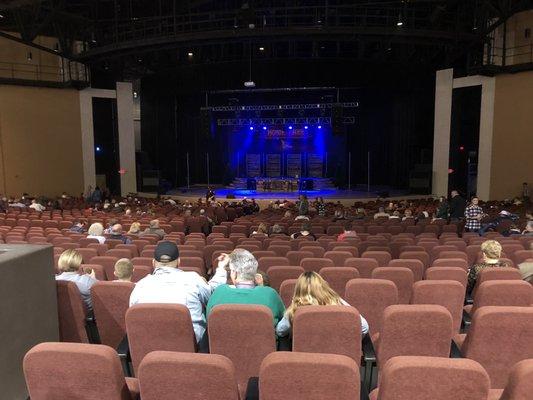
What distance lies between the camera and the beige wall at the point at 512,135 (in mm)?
18188

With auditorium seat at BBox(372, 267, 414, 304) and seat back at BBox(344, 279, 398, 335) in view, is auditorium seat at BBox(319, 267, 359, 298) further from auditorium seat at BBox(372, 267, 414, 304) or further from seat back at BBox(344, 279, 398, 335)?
seat back at BBox(344, 279, 398, 335)

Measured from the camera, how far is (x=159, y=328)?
→ 292 cm

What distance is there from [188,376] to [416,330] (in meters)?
1.54

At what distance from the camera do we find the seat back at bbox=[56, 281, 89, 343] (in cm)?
356

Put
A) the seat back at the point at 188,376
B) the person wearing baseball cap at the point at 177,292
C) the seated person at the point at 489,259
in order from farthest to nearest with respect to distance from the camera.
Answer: the seated person at the point at 489,259 → the person wearing baseball cap at the point at 177,292 → the seat back at the point at 188,376

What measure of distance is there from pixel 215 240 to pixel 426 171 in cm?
1758

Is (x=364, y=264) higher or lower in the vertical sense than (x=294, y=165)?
lower

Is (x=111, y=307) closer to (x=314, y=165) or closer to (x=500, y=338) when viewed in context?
(x=500, y=338)

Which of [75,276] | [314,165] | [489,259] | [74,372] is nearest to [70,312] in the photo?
[75,276]

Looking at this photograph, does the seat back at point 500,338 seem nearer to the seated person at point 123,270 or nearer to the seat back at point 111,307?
the seat back at point 111,307

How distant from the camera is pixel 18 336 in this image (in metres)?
2.90

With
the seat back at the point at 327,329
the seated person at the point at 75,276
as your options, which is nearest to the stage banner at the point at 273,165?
the seated person at the point at 75,276

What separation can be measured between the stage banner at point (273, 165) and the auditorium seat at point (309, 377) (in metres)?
29.2

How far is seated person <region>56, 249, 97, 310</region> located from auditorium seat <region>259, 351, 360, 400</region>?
2756 millimetres
